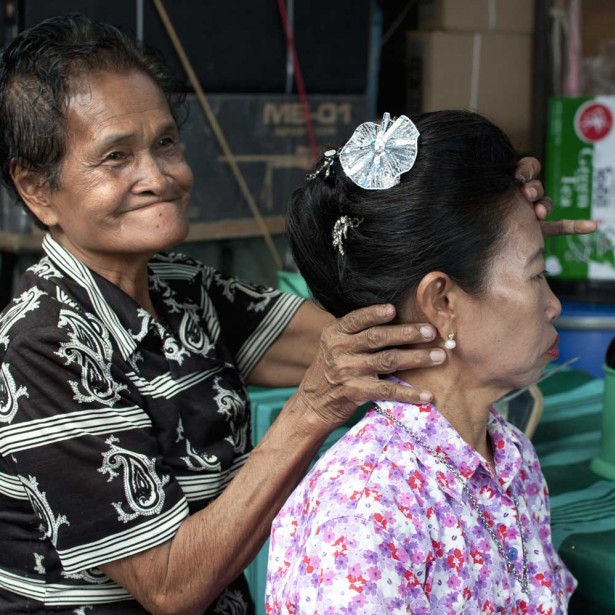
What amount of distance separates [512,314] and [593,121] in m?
1.90

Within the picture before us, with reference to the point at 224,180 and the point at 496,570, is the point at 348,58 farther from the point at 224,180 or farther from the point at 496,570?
the point at 496,570

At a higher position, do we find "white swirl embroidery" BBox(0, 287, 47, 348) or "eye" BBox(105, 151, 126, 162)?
"eye" BBox(105, 151, 126, 162)

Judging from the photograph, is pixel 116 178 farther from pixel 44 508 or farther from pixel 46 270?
pixel 44 508

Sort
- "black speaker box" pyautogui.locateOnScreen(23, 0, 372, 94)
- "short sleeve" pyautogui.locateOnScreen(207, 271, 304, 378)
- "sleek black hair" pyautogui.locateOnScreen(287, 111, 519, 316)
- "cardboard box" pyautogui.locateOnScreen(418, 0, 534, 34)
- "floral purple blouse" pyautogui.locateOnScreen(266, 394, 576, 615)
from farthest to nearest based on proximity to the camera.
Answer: "cardboard box" pyautogui.locateOnScreen(418, 0, 534, 34) → "black speaker box" pyautogui.locateOnScreen(23, 0, 372, 94) → "short sleeve" pyautogui.locateOnScreen(207, 271, 304, 378) → "sleek black hair" pyautogui.locateOnScreen(287, 111, 519, 316) → "floral purple blouse" pyautogui.locateOnScreen(266, 394, 576, 615)

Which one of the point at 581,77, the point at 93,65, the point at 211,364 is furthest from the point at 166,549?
the point at 581,77

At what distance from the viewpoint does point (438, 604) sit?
118 centimetres

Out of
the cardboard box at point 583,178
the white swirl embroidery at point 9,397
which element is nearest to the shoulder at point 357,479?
the white swirl embroidery at point 9,397

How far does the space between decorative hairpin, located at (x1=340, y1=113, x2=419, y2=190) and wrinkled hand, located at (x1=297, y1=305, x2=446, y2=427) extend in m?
0.16

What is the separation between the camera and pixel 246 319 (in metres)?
1.90

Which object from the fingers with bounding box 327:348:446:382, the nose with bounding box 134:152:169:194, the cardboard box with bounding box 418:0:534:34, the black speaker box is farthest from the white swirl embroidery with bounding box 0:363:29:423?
the cardboard box with bounding box 418:0:534:34

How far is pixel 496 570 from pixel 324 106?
2.30m

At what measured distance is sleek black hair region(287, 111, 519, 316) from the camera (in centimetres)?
123

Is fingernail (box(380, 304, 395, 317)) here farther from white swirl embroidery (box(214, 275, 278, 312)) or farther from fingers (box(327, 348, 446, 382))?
white swirl embroidery (box(214, 275, 278, 312))

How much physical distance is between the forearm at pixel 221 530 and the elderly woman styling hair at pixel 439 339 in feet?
0.63
